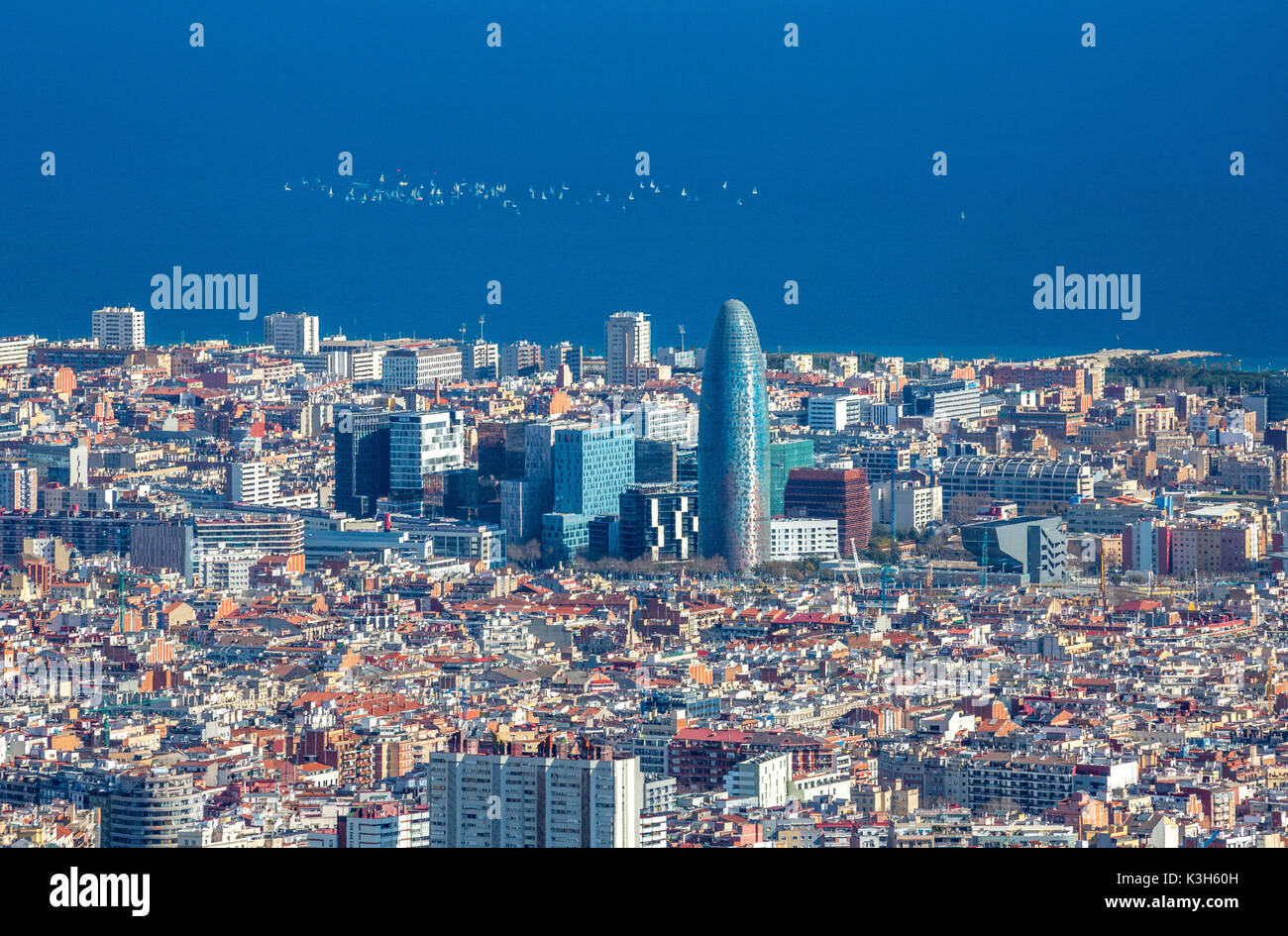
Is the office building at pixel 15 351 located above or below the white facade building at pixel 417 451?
above

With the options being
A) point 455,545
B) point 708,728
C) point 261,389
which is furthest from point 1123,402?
point 708,728

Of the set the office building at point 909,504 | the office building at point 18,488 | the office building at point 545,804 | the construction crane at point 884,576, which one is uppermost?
the office building at point 18,488

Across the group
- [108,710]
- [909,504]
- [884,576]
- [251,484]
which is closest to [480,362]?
[251,484]

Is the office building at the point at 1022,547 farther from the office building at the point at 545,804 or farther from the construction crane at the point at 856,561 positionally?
the office building at the point at 545,804

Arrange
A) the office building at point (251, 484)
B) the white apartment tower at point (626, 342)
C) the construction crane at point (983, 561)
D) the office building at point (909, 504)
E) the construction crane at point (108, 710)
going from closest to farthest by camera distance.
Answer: the construction crane at point (108, 710), the construction crane at point (983, 561), the office building at point (909, 504), the office building at point (251, 484), the white apartment tower at point (626, 342)

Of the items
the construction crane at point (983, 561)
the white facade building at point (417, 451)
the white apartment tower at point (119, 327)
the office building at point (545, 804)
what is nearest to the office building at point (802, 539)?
the construction crane at point (983, 561)

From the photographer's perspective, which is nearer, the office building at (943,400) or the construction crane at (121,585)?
the construction crane at (121,585)

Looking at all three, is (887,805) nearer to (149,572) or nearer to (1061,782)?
(1061,782)
